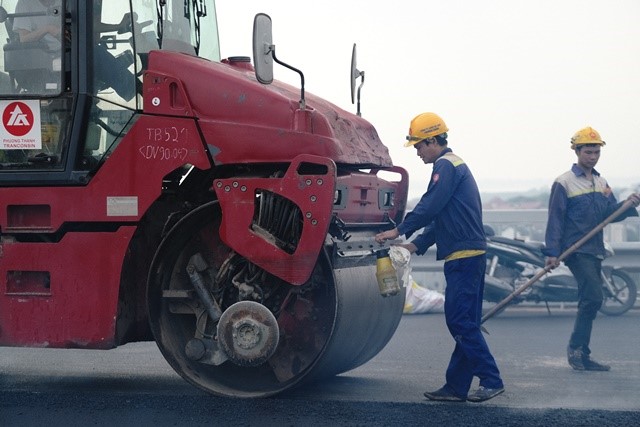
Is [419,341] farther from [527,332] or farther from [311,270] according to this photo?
[311,270]

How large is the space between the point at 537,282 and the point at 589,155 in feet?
10.6

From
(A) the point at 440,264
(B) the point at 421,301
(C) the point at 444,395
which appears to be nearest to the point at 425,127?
(C) the point at 444,395

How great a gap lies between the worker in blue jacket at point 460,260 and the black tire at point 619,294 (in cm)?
511

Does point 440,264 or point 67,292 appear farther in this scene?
point 440,264

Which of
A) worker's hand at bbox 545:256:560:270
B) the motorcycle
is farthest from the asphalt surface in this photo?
the motorcycle

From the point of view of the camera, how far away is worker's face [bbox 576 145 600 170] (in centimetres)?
945

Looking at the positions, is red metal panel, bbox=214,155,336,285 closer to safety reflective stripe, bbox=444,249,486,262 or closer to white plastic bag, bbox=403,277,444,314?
safety reflective stripe, bbox=444,249,486,262

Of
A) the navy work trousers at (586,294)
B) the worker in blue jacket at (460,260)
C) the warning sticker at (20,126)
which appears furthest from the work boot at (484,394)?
the warning sticker at (20,126)

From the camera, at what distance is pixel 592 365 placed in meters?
8.87

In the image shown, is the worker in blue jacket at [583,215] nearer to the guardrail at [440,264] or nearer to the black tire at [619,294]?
the black tire at [619,294]

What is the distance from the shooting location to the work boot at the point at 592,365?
348 inches

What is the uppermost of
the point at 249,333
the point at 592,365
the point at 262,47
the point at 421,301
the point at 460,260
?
the point at 262,47

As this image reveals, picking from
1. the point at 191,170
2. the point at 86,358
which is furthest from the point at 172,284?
the point at 86,358

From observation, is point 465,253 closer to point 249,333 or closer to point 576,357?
point 249,333
